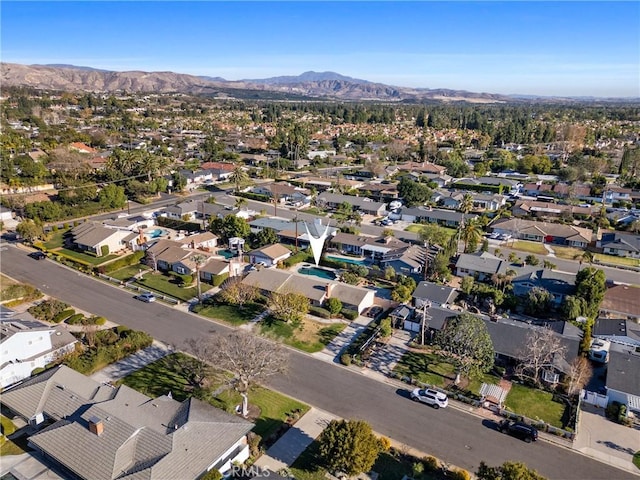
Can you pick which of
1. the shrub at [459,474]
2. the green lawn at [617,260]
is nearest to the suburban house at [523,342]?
the shrub at [459,474]

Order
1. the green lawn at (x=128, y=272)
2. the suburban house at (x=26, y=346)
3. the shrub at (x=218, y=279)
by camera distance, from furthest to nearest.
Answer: the green lawn at (x=128, y=272) → the shrub at (x=218, y=279) → the suburban house at (x=26, y=346)

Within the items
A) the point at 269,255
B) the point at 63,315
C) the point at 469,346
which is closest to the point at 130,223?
the point at 269,255

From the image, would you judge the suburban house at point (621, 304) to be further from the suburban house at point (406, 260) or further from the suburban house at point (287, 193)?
the suburban house at point (287, 193)

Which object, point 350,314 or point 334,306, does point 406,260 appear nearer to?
point 350,314

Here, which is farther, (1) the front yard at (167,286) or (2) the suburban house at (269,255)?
(2) the suburban house at (269,255)

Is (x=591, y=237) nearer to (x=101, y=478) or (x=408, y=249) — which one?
(x=408, y=249)

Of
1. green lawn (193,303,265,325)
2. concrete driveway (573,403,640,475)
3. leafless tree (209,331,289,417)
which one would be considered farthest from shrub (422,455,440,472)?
green lawn (193,303,265,325)
